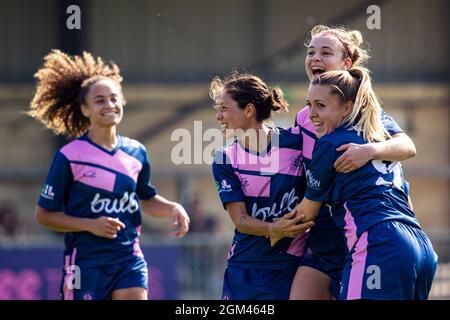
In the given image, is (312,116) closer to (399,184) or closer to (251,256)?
(399,184)

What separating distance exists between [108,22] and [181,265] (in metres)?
6.83

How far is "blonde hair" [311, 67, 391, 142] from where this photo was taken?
431 cm

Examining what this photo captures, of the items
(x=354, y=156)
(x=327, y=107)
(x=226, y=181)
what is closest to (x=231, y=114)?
(x=226, y=181)

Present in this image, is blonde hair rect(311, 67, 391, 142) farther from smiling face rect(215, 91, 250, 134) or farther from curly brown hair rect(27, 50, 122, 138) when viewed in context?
curly brown hair rect(27, 50, 122, 138)

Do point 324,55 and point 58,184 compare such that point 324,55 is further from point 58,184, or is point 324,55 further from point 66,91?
point 66,91

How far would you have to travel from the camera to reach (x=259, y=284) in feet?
15.7

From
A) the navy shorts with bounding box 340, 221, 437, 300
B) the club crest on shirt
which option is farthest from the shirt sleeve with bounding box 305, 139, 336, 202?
the navy shorts with bounding box 340, 221, 437, 300

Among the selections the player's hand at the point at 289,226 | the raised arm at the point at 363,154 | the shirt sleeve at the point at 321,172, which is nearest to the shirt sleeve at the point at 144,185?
the player's hand at the point at 289,226

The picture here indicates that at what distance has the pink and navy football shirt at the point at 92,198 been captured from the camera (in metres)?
5.45

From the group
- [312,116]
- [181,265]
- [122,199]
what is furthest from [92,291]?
[181,265]

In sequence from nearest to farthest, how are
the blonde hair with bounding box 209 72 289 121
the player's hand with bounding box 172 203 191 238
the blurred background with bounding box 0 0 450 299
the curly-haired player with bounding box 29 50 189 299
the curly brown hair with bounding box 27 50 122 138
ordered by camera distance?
the blonde hair with bounding box 209 72 289 121 < the curly-haired player with bounding box 29 50 189 299 < the player's hand with bounding box 172 203 191 238 < the curly brown hair with bounding box 27 50 122 138 < the blurred background with bounding box 0 0 450 299

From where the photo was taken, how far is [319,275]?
4758mm

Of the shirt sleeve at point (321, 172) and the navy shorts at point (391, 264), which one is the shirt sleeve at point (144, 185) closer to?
the shirt sleeve at point (321, 172)

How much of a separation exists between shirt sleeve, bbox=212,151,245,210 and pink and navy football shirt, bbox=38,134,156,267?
858mm
